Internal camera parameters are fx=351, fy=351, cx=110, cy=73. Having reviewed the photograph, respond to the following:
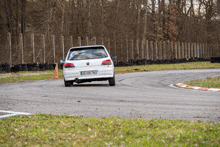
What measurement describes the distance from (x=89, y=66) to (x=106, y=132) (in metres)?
9.34

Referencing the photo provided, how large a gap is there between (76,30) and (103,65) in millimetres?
34979

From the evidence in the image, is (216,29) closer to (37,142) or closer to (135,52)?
(135,52)

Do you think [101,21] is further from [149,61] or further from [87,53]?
[87,53]

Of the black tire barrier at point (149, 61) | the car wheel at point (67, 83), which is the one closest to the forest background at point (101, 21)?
the black tire barrier at point (149, 61)

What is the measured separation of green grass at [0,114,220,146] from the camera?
512cm

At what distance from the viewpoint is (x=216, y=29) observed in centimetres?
7344

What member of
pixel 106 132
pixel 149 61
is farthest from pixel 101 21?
pixel 106 132

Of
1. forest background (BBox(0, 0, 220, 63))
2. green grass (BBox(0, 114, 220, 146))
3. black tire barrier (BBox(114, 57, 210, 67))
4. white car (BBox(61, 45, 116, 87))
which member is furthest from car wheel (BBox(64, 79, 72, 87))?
black tire barrier (BBox(114, 57, 210, 67))

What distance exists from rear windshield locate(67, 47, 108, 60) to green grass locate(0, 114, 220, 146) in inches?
326

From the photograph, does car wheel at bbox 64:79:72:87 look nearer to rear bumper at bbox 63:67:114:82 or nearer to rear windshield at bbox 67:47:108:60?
rear bumper at bbox 63:67:114:82

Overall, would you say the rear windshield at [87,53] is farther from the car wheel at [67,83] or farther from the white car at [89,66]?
the car wheel at [67,83]

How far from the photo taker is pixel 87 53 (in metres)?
15.3

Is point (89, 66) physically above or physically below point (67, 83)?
above

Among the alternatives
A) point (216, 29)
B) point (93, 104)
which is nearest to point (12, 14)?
point (93, 104)
